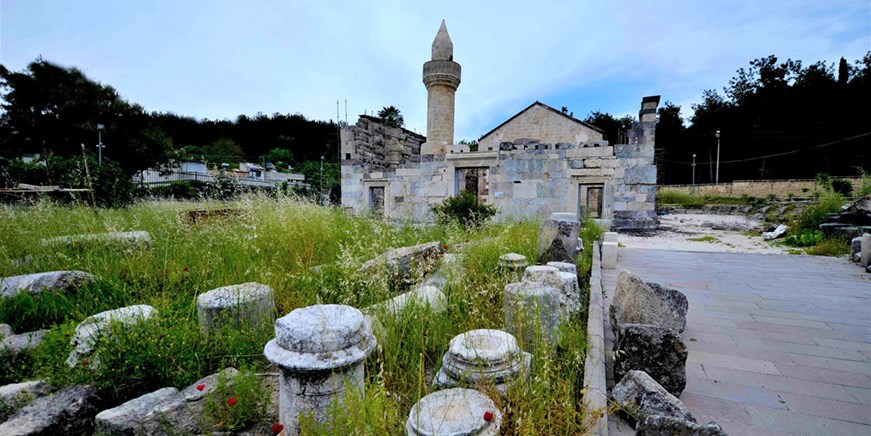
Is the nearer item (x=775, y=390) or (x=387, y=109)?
(x=775, y=390)

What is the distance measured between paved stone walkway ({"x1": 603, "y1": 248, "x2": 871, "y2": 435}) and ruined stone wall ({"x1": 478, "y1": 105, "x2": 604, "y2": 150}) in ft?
44.8

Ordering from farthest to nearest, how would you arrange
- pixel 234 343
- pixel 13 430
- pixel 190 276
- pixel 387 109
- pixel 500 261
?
1. pixel 387 109
2. pixel 500 261
3. pixel 190 276
4. pixel 234 343
5. pixel 13 430

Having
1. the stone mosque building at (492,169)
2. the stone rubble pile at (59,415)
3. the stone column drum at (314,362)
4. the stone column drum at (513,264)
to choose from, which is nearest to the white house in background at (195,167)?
the stone mosque building at (492,169)

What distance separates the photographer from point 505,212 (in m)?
12.0

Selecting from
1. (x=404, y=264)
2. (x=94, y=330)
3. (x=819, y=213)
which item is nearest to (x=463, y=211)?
(x=404, y=264)

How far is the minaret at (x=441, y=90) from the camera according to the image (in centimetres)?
1381

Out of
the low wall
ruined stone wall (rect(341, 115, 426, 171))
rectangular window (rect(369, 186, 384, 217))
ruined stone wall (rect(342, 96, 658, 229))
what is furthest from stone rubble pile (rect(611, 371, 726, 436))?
the low wall

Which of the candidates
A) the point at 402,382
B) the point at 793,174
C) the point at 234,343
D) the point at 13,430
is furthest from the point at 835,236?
the point at 793,174

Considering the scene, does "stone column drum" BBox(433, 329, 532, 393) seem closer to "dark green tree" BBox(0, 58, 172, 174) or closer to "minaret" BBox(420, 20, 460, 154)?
"minaret" BBox(420, 20, 460, 154)

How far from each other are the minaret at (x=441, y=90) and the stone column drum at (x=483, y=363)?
471 inches

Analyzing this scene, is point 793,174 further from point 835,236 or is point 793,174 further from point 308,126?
point 308,126

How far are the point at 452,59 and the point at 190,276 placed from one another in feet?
42.0

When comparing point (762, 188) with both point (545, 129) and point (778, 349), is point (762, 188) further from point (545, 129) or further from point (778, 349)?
point (778, 349)

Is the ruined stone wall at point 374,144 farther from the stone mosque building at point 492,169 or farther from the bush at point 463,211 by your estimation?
the bush at point 463,211
